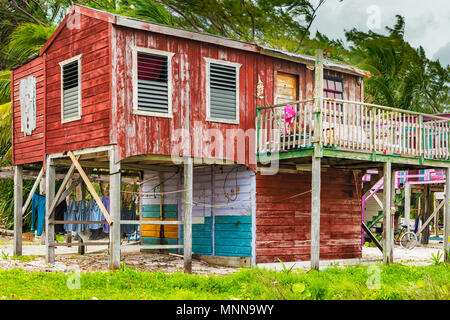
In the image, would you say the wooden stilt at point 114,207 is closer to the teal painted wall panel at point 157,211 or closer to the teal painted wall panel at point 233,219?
the teal painted wall panel at point 233,219

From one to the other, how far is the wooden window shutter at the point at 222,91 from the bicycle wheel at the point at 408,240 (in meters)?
11.0

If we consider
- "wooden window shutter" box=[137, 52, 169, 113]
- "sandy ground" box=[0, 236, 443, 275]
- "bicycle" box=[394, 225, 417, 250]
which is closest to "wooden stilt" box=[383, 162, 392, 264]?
"sandy ground" box=[0, 236, 443, 275]

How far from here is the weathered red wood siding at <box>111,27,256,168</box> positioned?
14555 millimetres

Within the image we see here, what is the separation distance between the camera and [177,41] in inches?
616

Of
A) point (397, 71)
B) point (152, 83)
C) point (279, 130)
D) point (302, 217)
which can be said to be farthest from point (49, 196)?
point (397, 71)

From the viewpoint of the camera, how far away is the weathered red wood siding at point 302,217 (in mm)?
16953

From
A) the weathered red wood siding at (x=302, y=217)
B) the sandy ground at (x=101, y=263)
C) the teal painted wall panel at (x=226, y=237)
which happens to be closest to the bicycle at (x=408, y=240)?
the weathered red wood siding at (x=302, y=217)

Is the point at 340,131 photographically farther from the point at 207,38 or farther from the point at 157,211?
the point at 157,211

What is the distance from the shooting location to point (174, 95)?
15.4 metres

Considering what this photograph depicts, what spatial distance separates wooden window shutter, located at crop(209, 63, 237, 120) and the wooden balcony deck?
943 millimetres

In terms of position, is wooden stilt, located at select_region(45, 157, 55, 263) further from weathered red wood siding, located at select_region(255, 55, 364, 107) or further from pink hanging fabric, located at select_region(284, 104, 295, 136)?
pink hanging fabric, located at select_region(284, 104, 295, 136)

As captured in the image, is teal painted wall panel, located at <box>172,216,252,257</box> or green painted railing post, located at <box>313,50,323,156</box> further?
teal painted wall panel, located at <box>172,216,252,257</box>

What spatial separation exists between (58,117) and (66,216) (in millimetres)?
3662

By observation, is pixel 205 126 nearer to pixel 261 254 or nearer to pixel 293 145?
pixel 293 145
